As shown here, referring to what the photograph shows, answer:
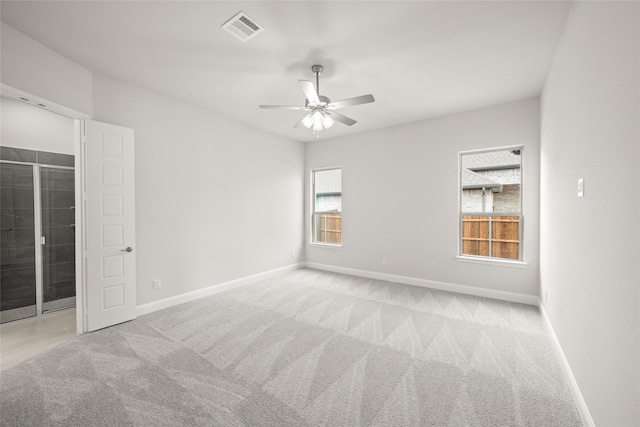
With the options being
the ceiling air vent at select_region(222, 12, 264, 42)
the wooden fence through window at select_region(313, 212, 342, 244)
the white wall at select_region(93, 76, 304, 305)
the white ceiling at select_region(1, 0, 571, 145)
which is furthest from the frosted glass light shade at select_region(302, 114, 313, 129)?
the wooden fence through window at select_region(313, 212, 342, 244)

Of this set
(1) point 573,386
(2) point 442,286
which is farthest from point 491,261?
(1) point 573,386

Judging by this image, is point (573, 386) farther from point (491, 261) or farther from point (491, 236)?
point (491, 236)

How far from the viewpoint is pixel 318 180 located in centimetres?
624

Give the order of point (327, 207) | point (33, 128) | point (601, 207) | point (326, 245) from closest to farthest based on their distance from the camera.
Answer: point (601, 207)
point (33, 128)
point (326, 245)
point (327, 207)

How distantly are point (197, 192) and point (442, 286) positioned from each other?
4.30 m

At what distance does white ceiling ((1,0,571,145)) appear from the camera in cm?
211

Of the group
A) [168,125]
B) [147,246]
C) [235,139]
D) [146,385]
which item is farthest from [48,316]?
[235,139]

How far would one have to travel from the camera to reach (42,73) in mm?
2537

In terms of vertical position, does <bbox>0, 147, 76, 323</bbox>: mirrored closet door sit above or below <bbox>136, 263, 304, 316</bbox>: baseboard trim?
above

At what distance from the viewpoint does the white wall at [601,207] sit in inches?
45.4

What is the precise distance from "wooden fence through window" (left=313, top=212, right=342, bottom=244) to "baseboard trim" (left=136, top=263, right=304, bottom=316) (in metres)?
1.17

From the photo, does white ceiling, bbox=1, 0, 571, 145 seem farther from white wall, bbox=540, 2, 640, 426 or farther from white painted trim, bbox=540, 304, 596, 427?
white painted trim, bbox=540, 304, 596, 427

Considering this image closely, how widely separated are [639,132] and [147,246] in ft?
14.5

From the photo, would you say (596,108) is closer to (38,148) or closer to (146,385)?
(146,385)
